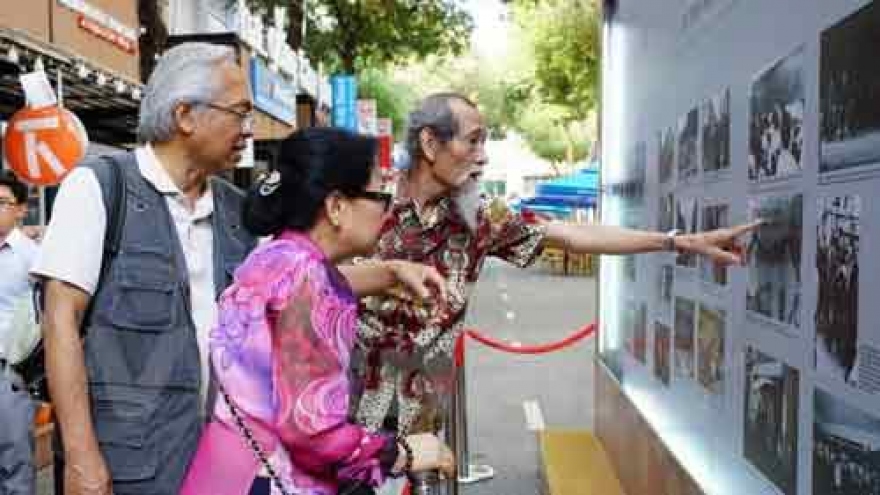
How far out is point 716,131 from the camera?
106 inches

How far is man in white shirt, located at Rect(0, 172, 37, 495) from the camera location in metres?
3.94

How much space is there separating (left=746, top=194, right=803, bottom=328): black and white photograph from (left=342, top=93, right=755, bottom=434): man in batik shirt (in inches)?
17.0

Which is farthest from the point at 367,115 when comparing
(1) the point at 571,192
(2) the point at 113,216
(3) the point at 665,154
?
(2) the point at 113,216

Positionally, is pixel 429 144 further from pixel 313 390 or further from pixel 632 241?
pixel 313 390

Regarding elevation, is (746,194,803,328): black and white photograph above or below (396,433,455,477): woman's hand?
above

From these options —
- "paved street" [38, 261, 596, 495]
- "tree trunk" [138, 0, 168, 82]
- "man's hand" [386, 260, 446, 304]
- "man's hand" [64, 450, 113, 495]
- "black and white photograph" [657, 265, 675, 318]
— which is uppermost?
"tree trunk" [138, 0, 168, 82]

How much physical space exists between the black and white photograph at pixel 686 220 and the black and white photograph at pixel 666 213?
0.06 metres

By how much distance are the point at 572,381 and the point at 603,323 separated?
4645 mm

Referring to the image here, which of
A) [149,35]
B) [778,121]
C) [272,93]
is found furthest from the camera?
[272,93]

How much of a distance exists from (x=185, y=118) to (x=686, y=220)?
1586 millimetres

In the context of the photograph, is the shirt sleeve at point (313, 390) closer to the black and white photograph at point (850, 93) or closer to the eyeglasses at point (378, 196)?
the eyeglasses at point (378, 196)

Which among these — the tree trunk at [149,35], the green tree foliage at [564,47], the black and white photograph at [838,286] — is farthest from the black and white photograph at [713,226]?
the green tree foliage at [564,47]

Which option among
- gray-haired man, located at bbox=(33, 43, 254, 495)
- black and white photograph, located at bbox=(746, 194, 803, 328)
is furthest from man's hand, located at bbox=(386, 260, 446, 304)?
black and white photograph, located at bbox=(746, 194, 803, 328)

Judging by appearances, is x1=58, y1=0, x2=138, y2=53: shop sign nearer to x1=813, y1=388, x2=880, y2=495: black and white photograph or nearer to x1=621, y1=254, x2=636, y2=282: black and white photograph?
x1=621, y1=254, x2=636, y2=282: black and white photograph
